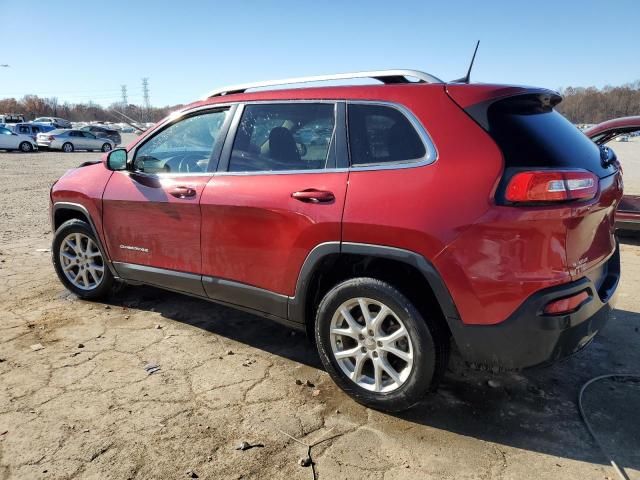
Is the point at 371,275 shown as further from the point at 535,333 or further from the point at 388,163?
the point at 535,333

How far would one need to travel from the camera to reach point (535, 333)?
94.0 inches

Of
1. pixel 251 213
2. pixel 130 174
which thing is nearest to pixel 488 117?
pixel 251 213

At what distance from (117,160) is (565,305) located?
3.45 metres

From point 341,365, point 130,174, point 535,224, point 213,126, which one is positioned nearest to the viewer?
point 535,224

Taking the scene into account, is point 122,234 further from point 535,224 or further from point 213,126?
point 535,224

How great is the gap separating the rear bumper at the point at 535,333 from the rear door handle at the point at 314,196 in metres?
0.98

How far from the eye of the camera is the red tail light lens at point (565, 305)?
236 centimetres

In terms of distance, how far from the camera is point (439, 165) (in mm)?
2523

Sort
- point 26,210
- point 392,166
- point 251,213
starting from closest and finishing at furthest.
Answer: point 392,166, point 251,213, point 26,210

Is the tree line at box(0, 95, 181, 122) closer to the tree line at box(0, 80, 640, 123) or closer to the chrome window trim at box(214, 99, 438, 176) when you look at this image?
the tree line at box(0, 80, 640, 123)

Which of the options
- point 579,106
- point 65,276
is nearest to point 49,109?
point 579,106

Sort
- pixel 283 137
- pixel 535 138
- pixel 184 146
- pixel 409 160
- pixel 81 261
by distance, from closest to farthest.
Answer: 1. pixel 535 138
2. pixel 409 160
3. pixel 283 137
4. pixel 184 146
5. pixel 81 261

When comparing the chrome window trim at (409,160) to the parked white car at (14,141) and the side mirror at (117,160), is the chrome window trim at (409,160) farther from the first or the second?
the parked white car at (14,141)

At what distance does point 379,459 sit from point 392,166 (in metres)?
1.51
